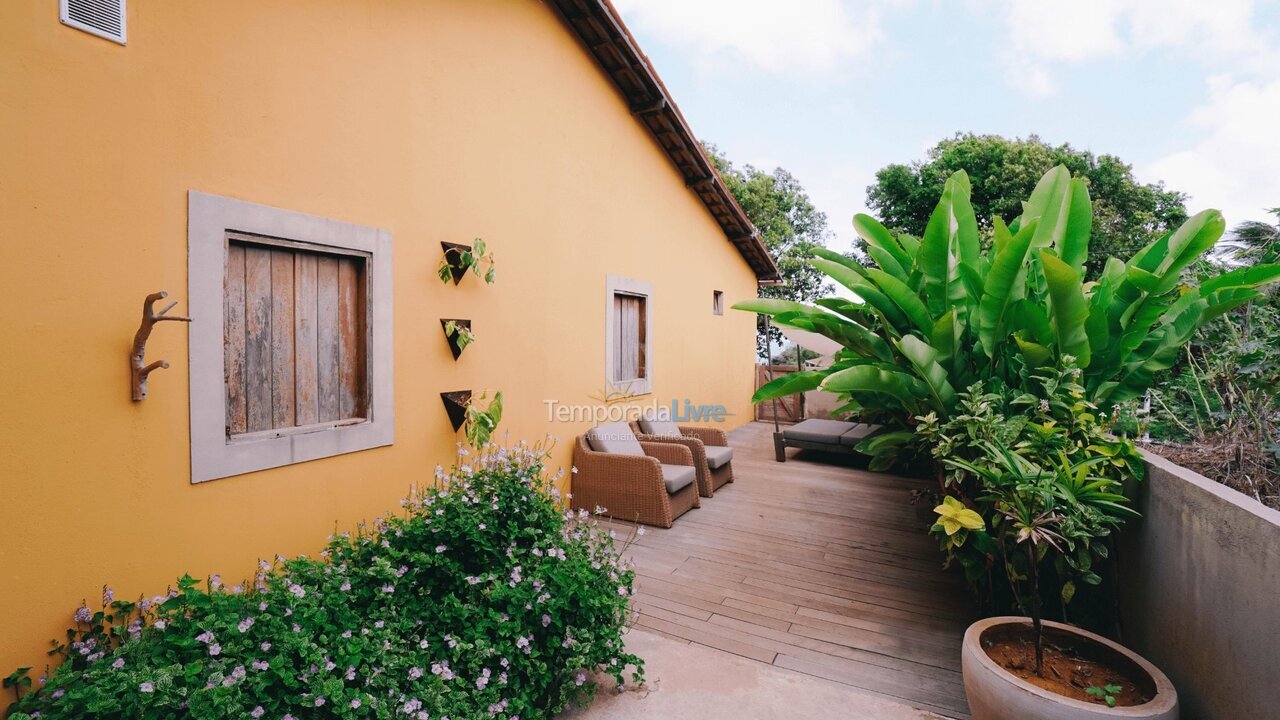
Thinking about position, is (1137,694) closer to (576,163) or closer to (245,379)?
(245,379)

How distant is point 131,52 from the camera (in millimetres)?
2354

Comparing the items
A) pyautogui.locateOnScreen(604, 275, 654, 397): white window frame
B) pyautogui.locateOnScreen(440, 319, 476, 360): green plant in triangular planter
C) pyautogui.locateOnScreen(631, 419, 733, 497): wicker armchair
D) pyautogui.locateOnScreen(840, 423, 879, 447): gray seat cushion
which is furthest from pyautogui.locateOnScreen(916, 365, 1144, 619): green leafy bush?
pyautogui.locateOnScreen(840, 423, 879, 447): gray seat cushion

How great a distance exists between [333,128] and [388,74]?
0.61 meters

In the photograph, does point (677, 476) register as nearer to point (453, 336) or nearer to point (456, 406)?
point (456, 406)

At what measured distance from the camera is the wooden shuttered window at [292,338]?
2.79 metres

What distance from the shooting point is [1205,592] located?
2107mm

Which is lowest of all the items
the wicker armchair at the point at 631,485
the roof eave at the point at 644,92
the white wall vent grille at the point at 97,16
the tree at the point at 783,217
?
the wicker armchair at the point at 631,485

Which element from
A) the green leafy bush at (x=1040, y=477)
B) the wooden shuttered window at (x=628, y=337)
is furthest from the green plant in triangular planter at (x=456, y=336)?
the green leafy bush at (x=1040, y=477)

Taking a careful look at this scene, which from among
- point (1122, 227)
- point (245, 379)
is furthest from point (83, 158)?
point (1122, 227)

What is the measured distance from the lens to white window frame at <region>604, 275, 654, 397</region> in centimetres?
609

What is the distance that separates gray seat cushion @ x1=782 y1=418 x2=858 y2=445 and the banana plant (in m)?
4.08

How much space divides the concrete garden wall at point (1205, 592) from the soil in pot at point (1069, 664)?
273 millimetres

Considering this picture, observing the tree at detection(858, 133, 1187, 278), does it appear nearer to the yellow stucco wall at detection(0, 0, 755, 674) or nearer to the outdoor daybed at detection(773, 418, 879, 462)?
the outdoor daybed at detection(773, 418, 879, 462)

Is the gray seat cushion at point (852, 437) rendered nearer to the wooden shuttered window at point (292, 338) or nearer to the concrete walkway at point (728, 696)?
the concrete walkway at point (728, 696)
